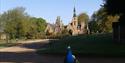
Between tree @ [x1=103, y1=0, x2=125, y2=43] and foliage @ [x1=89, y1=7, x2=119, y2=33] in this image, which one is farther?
foliage @ [x1=89, y1=7, x2=119, y2=33]

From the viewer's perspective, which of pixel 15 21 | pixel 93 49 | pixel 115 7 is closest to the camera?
pixel 93 49

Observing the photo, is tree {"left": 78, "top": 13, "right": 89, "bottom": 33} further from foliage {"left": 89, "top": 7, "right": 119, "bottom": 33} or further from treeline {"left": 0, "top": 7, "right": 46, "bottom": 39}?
treeline {"left": 0, "top": 7, "right": 46, "bottom": 39}

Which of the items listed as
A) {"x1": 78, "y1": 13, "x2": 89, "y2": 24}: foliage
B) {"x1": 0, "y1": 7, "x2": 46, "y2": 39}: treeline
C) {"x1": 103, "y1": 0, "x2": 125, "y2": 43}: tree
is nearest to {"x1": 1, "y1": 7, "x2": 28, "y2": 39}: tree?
{"x1": 0, "y1": 7, "x2": 46, "y2": 39}: treeline

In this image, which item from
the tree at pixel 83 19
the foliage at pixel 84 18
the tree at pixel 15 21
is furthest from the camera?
the foliage at pixel 84 18

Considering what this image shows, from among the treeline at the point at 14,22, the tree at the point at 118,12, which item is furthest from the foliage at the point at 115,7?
the treeline at the point at 14,22

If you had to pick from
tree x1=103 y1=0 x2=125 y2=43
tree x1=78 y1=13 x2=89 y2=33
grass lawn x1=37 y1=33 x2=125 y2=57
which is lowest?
grass lawn x1=37 y1=33 x2=125 y2=57

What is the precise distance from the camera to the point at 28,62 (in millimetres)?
25875

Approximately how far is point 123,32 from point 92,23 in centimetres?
9981

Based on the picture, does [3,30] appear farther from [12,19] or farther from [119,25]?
[119,25]

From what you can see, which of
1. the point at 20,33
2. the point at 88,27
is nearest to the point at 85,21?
the point at 88,27

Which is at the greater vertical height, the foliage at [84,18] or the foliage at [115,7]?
the foliage at [84,18]

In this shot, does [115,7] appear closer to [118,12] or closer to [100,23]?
[118,12]

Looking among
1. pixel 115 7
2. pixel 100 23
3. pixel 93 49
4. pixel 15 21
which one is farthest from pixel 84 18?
pixel 93 49

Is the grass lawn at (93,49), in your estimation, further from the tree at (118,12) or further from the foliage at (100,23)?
the foliage at (100,23)
